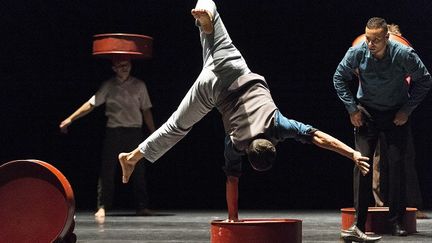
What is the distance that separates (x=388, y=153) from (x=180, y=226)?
137cm

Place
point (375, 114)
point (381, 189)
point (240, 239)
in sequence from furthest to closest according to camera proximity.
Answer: point (381, 189), point (375, 114), point (240, 239)

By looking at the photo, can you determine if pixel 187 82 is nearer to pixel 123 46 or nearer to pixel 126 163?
pixel 123 46

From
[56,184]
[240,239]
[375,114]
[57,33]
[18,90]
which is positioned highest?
[57,33]

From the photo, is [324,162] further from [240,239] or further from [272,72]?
[240,239]

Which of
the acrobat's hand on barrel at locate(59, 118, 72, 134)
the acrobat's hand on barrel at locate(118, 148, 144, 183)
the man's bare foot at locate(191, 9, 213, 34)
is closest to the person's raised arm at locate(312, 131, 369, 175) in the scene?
the man's bare foot at locate(191, 9, 213, 34)

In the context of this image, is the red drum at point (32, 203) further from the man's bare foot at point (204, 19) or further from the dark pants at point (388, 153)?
the dark pants at point (388, 153)

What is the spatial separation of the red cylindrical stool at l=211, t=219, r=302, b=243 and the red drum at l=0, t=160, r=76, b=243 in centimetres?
62

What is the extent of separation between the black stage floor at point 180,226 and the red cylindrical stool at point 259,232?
73 centimetres

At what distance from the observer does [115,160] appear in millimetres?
6121

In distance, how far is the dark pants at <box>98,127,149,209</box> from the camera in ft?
19.9

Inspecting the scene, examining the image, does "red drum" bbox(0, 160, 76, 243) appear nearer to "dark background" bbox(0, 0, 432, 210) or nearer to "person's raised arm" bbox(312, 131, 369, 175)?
"person's raised arm" bbox(312, 131, 369, 175)

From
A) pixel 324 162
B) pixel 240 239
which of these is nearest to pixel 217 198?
pixel 324 162

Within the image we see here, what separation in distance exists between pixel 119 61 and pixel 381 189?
1.99 m

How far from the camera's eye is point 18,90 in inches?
275
